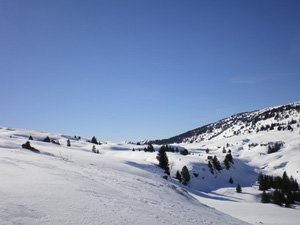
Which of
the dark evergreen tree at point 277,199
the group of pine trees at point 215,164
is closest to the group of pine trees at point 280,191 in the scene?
the dark evergreen tree at point 277,199

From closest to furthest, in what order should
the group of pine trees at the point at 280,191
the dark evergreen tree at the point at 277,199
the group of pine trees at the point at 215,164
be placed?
1. the dark evergreen tree at the point at 277,199
2. the group of pine trees at the point at 280,191
3. the group of pine trees at the point at 215,164

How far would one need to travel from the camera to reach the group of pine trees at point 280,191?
81850 millimetres

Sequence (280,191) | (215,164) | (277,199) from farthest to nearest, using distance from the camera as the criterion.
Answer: (215,164) < (280,191) < (277,199)

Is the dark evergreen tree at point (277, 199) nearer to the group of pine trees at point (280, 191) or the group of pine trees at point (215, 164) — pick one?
the group of pine trees at point (280, 191)

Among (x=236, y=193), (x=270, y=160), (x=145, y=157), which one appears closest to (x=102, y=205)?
(x=236, y=193)

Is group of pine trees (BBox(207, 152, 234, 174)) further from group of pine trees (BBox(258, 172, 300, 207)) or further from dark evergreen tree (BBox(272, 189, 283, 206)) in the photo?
dark evergreen tree (BBox(272, 189, 283, 206))

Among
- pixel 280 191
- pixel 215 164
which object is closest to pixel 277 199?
pixel 280 191

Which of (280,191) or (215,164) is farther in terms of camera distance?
(215,164)

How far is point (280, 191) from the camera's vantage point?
294 ft

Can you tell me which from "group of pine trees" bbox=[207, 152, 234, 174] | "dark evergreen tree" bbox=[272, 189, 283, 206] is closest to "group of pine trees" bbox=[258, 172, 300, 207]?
"dark evergreen tree" bbox=[272, 189, 283, 206]

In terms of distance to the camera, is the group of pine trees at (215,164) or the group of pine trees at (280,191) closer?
the group of pine trees at (280,191)

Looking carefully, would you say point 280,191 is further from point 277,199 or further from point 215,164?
point 215,164

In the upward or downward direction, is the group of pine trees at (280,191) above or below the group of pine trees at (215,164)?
below

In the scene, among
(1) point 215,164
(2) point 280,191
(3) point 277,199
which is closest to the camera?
(3) point 277,199
